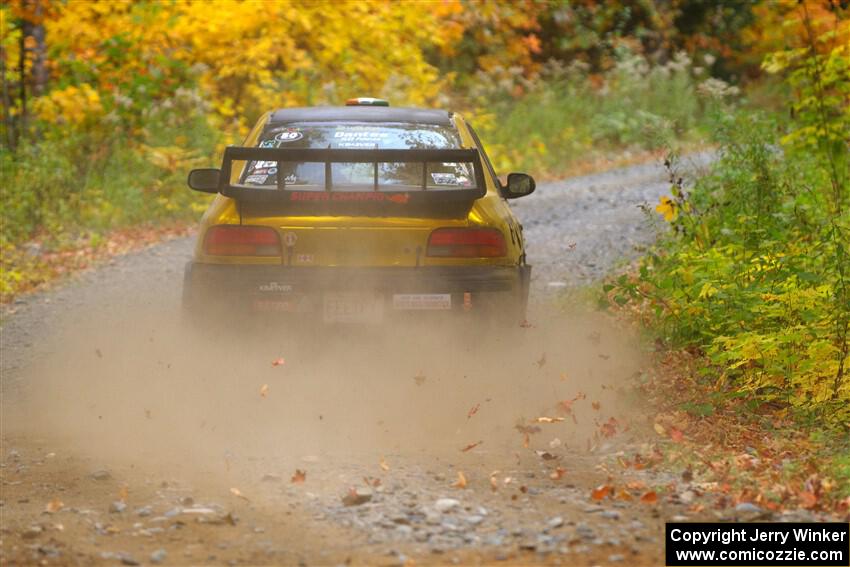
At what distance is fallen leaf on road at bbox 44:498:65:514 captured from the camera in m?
5.30

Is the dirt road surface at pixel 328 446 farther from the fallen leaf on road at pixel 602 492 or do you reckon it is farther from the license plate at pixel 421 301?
the license plate at pixel 421 301

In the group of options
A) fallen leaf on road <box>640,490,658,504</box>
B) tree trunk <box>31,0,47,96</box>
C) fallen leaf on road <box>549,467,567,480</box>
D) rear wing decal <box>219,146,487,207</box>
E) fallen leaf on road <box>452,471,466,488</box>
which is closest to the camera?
fallen leaf on road <box>640,490,658,504</box>

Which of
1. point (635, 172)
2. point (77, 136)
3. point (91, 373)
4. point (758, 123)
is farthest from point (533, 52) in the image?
point (91, 373)

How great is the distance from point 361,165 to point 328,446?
2009 millimetres

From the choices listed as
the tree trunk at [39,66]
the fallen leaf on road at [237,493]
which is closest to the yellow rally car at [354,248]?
the fallen leaf on road at [237,493]

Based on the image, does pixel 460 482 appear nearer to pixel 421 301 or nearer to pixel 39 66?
pixel 421 301

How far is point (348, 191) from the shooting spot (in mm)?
7203

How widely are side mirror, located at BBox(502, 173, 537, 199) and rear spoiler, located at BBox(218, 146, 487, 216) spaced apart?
3.21ft

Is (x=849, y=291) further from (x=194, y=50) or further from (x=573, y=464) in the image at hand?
(x=194, y=50)

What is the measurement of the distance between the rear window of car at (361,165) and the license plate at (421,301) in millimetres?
629

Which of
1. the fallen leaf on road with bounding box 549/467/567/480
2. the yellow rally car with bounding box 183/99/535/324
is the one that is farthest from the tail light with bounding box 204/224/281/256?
the fallen leaf on road with bounding box 549/467/567/480

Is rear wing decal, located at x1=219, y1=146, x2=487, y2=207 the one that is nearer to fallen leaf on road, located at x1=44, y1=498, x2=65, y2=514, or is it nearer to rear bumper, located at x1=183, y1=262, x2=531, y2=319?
rear bumper, located at x1=183, y1=262, x2=531, y2=319

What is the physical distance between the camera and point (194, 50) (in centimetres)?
1664

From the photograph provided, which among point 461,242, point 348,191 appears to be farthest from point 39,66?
point 461,242
